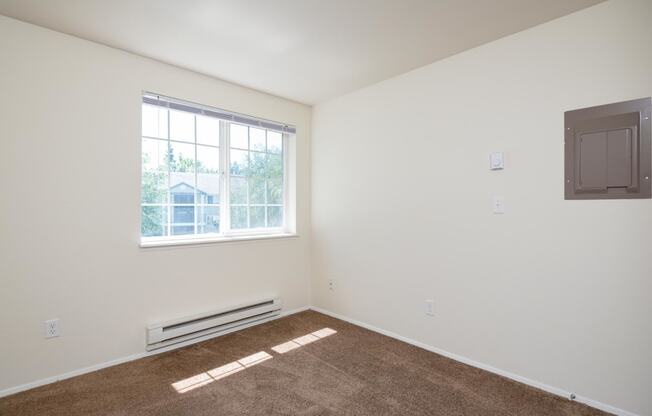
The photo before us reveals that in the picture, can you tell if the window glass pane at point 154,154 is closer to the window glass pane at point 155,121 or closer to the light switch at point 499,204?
the window glass pane at point 155,121

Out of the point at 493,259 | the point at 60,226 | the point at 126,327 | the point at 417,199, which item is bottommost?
the point at 126,327

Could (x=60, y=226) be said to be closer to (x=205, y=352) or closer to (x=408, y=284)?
(x=205, y=352)

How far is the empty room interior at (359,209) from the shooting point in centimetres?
203

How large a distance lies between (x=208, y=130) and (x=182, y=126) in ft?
0.83

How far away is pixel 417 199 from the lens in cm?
298

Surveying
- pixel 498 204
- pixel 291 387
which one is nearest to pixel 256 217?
pixel 291 387

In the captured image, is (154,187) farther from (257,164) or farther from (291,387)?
(291,387)

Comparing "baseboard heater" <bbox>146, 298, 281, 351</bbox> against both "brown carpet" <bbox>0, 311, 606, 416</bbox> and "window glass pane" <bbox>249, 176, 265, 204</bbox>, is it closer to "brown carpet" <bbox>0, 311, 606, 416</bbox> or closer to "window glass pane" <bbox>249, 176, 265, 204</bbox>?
"brown carpet" <bbox>0, 311, 606, 416</bbox>

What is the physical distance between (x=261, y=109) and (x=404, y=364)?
9.14ft

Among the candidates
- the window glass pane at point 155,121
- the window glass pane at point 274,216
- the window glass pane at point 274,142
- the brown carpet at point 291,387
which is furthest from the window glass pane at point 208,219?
the brown carpet at point 291,387

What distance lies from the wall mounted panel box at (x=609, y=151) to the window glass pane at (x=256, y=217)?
9.09 ft

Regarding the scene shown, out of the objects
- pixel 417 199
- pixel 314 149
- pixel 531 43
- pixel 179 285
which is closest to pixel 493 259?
pixel 417 199

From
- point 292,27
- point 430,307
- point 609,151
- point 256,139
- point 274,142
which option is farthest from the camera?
point 274,142

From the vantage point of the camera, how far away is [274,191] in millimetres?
3873
